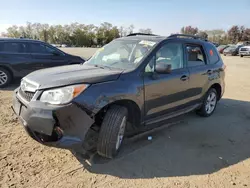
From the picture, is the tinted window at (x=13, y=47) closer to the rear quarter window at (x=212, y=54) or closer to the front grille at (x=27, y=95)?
the front grille at (x=27, y=95)

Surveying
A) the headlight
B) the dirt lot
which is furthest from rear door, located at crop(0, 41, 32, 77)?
the headlight

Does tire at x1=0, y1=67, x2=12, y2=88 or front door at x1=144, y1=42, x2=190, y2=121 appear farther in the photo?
tire at x1=0, y1=67, x2=12, y2=88

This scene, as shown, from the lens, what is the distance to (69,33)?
220 ft

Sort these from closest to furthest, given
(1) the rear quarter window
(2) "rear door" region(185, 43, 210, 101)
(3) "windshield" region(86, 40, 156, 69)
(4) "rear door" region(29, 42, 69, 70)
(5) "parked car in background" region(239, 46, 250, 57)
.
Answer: (3) "windshield" region(86, 40, 156, 69) < (2) "rear door" region(185, 43, 210, 101) < (1) the rear quarter window < (4) "rear door" region(29, 42, 69, 70) < (5) "parked car in background" region(239, 46, 250, 57)

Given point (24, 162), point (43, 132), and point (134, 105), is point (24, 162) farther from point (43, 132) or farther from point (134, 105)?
point (134, 105)

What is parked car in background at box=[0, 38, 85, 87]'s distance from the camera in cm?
812

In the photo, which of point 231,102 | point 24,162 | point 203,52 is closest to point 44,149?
point 24,162

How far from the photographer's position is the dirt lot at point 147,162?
310 cm

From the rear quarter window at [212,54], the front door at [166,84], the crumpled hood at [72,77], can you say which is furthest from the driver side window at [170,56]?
the rear quarter window at [212,54]

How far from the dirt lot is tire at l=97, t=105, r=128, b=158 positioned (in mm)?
230

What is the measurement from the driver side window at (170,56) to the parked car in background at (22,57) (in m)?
5.55

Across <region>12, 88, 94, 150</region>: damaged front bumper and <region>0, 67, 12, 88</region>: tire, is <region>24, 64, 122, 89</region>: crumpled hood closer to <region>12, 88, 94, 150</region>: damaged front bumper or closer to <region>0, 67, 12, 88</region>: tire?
<region>12, 88, 94, 150</region>: damaged front bumper

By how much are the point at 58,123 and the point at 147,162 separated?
142 centimetres

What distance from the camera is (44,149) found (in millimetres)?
3783
